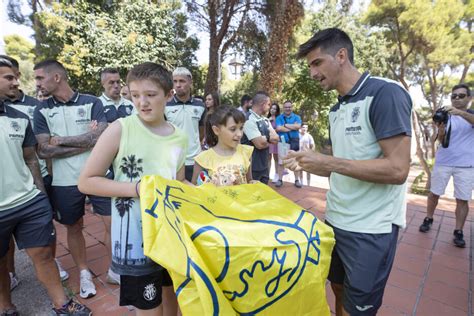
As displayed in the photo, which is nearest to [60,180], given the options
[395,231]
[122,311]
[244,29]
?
[122,311]

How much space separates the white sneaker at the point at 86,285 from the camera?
2283 millimetres

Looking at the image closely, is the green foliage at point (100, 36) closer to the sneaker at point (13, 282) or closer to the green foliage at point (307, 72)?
the green foliage at point (307, 72)

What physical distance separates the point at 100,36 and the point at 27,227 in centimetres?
829

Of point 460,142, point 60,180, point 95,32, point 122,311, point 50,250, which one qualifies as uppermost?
point 95,32

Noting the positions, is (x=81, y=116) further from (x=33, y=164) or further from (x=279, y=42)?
(x=279, y=42)

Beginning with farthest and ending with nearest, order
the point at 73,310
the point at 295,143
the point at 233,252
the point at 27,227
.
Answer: the point at 295,143, the point at 73,310, the point at 27,227, the point at 233,252

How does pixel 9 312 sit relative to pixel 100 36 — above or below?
below

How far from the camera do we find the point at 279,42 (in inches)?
332

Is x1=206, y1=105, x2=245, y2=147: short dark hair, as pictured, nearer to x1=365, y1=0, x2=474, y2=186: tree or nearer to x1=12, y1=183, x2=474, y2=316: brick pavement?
x1=12, y1=183, x2=474, y2=316: brick pavement

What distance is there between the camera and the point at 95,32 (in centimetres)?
834

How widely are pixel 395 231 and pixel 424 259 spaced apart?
203 cm

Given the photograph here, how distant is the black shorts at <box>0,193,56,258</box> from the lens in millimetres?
1823

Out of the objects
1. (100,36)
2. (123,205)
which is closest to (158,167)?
(123,205)

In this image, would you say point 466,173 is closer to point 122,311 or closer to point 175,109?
point 175,109
